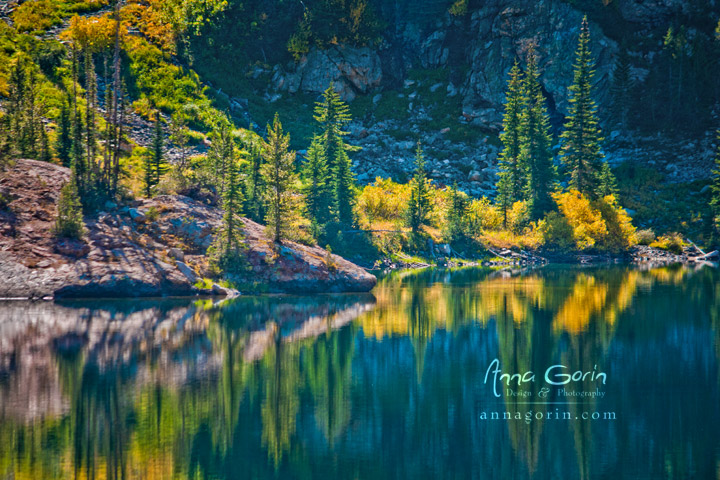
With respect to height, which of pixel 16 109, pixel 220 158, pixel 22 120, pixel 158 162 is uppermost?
pixel 16 109

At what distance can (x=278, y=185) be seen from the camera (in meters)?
47.7

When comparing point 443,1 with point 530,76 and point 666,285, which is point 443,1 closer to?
point 530,76

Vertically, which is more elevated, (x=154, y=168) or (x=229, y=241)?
(x=154, y=168)

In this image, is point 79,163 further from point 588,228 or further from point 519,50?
point 519,50

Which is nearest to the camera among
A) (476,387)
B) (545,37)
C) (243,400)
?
(243,400)

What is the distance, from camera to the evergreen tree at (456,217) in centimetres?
6719

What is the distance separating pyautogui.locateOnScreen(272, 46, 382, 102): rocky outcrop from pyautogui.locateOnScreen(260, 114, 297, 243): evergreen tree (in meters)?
44.2

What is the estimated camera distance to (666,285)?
150 ft

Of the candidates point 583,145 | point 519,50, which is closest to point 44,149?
point 583,145

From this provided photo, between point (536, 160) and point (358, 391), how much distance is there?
55174mm

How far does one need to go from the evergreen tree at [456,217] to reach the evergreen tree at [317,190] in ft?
44.9

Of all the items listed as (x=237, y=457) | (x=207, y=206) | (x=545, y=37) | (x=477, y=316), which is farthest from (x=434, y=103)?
(x=237, y=457)

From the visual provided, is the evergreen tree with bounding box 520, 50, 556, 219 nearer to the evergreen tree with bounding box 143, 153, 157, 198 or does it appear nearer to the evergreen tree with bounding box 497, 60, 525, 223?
the evergreen tree with bounding box 497, 60, 525, 223

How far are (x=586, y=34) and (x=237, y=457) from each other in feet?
248
